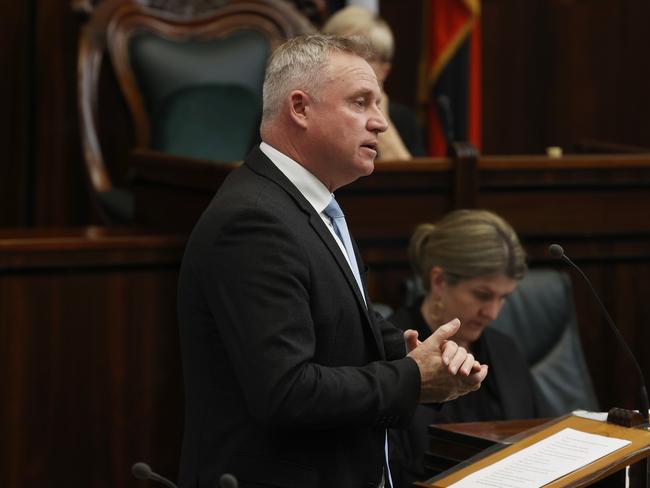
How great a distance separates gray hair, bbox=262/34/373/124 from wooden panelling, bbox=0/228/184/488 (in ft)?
5.68

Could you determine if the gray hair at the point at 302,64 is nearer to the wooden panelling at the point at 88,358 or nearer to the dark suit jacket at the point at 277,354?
the dark suit jacket at the point at 277,354

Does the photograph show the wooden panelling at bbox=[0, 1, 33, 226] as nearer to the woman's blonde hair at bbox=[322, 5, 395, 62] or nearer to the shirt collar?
the woman's blonde hair at bbox=[322, 5, 395, 62]

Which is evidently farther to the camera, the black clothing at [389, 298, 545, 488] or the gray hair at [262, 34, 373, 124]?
the black clothing at [389, 298, 545, 488]

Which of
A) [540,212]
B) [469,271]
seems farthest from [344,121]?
[540,212]

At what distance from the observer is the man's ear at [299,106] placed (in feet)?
6.89

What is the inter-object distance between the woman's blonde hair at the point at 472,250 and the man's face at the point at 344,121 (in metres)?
1.16

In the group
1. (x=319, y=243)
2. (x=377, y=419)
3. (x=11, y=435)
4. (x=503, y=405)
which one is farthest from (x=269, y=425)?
(x=11, y=435)

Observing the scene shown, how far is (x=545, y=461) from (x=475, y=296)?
118cm

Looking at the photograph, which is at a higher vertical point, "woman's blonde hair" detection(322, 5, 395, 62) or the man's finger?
"woman's blonde hair" detection(322, 5, 395, 62)

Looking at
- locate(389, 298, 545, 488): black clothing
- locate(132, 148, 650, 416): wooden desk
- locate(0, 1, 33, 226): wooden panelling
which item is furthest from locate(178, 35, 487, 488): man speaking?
locate(0, 1, 33, 226): wooden panelling

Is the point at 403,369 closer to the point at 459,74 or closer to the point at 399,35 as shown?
the point at 459,74

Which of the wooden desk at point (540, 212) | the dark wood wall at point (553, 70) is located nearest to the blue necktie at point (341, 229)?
the wooden desk at point (540, 212)

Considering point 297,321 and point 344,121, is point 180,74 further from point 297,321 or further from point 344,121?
point 297,321

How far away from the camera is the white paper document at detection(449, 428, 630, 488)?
1958 mm
